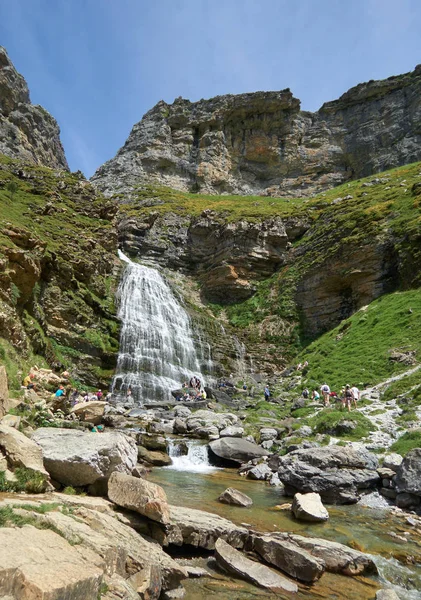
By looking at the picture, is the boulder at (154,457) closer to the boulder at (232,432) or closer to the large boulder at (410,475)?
the boulder at (232,432)

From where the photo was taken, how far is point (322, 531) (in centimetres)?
762

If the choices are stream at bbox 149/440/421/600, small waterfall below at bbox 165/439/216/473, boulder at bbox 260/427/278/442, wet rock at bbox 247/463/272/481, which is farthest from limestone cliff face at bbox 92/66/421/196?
stream at bbox 149/440/421/600

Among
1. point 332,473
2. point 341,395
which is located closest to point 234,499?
point 332,473

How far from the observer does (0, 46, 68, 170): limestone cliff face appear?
229 ft

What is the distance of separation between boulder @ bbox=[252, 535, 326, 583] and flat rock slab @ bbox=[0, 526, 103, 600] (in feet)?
11.9

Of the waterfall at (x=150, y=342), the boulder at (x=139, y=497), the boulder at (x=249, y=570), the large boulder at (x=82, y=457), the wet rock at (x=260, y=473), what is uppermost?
the waterfall at (x=150, y=342)

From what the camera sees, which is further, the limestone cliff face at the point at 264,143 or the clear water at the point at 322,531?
the limestone cliff face at the point at 264,143

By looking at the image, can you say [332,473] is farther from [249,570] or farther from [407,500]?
[249,570]

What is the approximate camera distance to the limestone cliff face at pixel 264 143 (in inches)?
2788

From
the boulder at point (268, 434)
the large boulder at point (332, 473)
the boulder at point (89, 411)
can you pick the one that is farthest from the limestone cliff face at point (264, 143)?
the large boulder at point (332, 473)

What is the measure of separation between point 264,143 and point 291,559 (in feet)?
257

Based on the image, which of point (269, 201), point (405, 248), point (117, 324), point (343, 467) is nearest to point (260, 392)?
point (117, 324)

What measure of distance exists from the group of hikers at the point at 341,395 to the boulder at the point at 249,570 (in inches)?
460

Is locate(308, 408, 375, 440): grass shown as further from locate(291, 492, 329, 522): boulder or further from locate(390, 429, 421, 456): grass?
locate(291, 492, 329, 522): boulder
